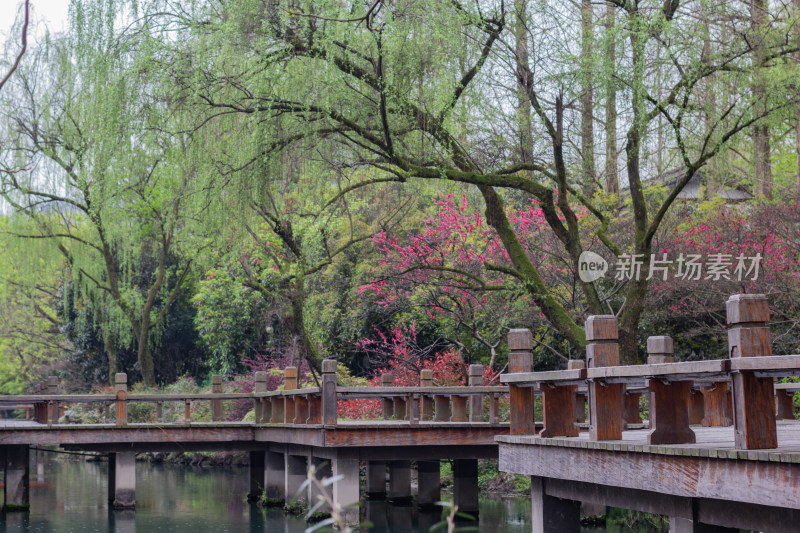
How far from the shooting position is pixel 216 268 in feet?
86.3

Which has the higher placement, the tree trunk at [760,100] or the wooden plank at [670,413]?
the tree trunk at [760,100]

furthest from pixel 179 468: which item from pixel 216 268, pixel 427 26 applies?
pixel 427 26

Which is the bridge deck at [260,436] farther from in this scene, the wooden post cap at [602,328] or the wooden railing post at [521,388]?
the wooden post cap at [602,328]

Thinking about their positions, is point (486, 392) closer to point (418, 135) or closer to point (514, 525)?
point (514, 525)

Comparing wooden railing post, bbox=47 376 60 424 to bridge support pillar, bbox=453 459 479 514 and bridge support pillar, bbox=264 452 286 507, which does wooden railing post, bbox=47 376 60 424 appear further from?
bridge support pillar, bbox=453 459 479 514

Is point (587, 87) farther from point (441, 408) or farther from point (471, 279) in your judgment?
point (471, 279)

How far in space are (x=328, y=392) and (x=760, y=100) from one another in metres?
6.57

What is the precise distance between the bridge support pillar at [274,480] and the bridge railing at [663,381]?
10.0 metres

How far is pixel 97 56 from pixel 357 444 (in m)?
6.04

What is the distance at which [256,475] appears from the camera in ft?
63.0

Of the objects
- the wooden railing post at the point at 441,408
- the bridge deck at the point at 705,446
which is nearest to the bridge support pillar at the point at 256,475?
the wooden railing post at the point at 441,408

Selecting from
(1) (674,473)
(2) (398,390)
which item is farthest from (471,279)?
(1) (674,473)

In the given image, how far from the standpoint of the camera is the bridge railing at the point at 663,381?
491 cm

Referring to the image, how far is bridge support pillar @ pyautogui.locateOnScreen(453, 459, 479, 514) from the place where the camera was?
15.0m
